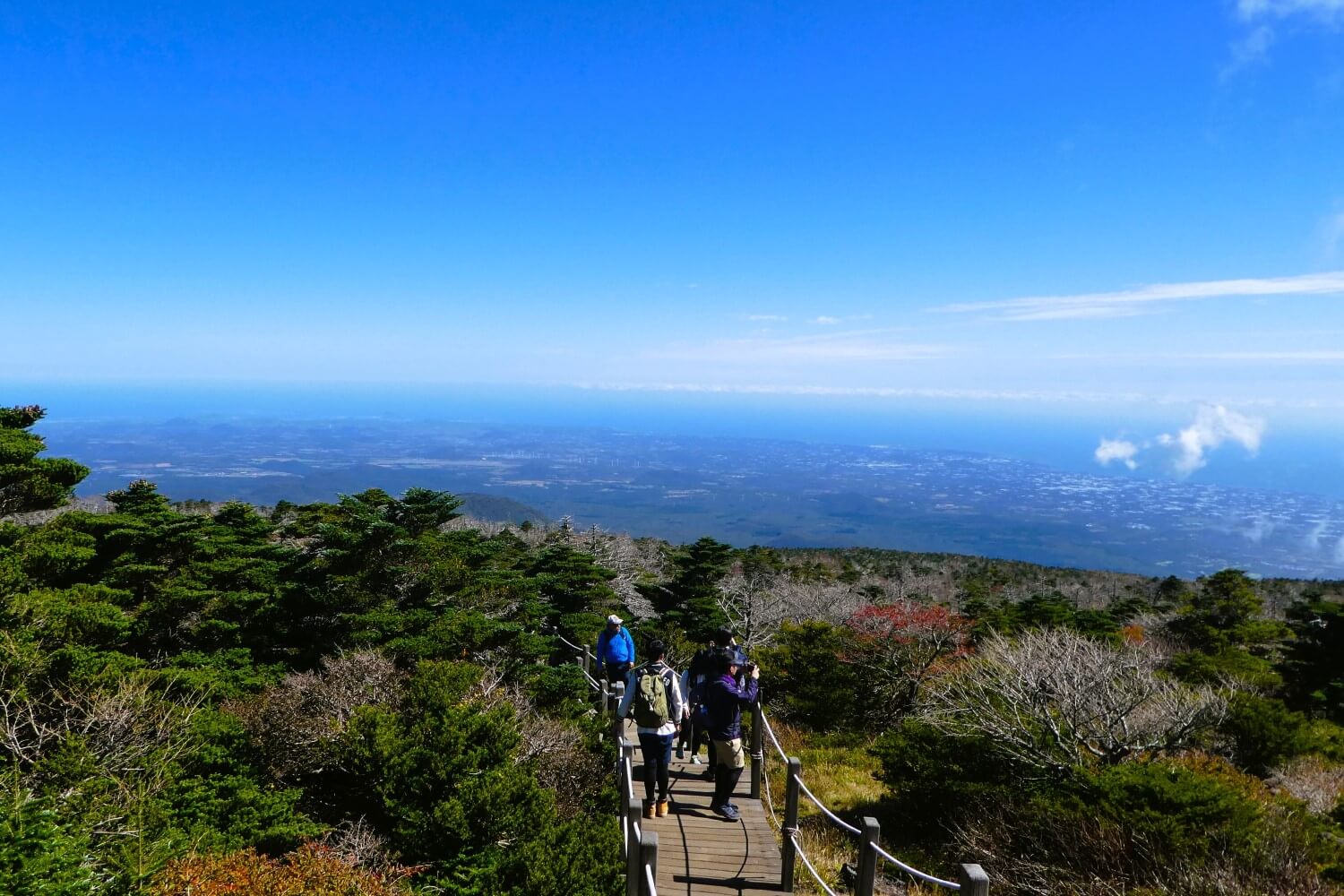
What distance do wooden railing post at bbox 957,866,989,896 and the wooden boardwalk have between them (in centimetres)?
258

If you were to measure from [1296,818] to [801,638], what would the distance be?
1050cm

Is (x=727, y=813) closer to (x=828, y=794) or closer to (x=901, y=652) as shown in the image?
(x=828, y=794)

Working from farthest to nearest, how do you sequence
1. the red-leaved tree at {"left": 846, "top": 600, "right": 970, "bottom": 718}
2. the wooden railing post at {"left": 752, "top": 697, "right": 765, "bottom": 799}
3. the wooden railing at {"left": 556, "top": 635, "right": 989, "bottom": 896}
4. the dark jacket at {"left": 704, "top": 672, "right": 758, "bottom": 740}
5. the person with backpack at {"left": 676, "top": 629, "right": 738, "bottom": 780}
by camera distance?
1. the red-leaved tree at {"left": 846, "top": 600, "right": 970, "bottom": 718}
2. the wooden railing post at {"left": 752, "top": 697, "right": 765, "bottom": 799}
3. the person with backpack at {"left": 676, "top": 629, "right": 738, "bottom": 780}
4. the dark jacket at {"left": 704, "top": 672, "right": 758, "bottom": 740}
5. the wooden railing at {"left": 556, "top": 635, "right": 989, "bottom": 896}

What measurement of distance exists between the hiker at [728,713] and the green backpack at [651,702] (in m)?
0.47

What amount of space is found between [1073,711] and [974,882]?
671cm

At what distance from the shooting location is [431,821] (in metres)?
8.26

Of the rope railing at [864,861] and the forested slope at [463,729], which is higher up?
the rope railing at [864,861]

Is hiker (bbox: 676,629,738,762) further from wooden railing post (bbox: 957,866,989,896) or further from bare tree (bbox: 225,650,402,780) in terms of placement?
bare tree (bbox: 225,650,402,780)

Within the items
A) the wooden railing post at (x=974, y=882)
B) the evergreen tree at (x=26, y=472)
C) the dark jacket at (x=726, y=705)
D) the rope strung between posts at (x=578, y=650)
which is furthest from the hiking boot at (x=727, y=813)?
the evergreen tree at (x=26, y=472)

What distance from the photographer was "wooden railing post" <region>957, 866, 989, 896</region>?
4.09 metres

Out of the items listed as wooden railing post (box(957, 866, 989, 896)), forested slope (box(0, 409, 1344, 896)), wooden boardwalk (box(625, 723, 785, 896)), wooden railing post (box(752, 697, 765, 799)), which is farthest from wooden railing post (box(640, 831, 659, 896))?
wooden railing post (box(752, 697, 765, 799))

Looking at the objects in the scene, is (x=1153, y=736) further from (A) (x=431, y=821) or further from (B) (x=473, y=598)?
(B) (x=473, y=598)

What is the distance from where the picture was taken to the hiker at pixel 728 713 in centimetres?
673

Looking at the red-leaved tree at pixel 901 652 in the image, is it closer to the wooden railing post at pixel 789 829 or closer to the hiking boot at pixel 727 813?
the hiking boot at pixel 727 813
